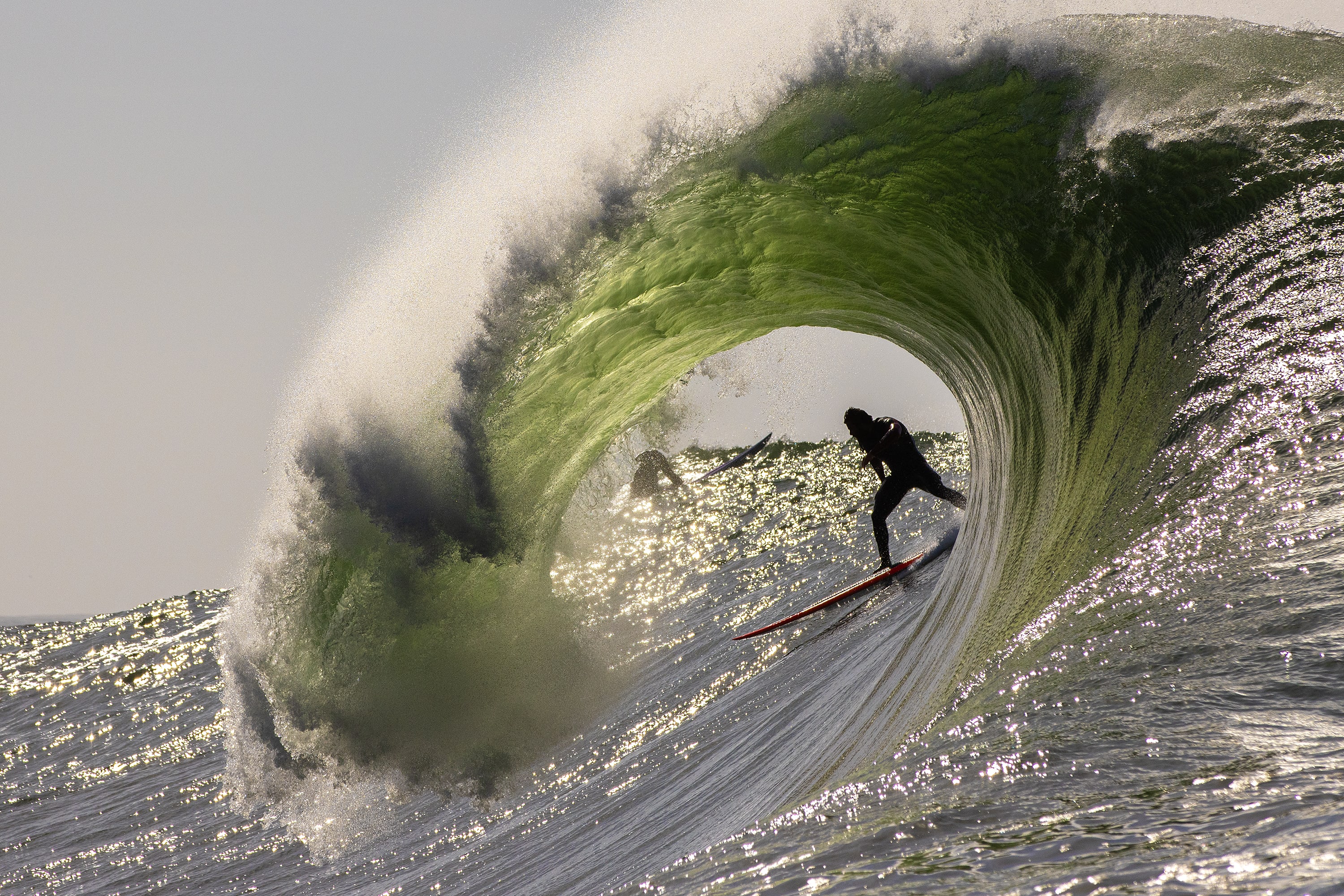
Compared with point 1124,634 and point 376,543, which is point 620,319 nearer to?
point 376,543

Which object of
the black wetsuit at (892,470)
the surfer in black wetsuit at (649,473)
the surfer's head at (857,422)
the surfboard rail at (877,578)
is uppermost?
the surfer in black wetsuit at (649,473)

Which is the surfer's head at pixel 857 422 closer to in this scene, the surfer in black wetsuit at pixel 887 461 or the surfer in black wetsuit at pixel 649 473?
the surfer in black wetsuit at pixel 887 461

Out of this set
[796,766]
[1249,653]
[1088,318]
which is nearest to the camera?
[1249,653]

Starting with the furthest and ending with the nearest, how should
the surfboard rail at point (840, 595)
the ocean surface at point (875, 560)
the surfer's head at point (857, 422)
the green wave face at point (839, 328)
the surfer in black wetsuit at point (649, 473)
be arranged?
the surfer in black wetsuit at point (649, 473) < the surfer's head at point (857, 422) < the surfboard rail at point (840, 595) < the green wave face at point (839, 328) < the ocean surface at point (875, 560)

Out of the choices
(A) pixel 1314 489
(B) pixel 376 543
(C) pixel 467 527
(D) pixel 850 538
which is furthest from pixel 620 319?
(D) pixel 850 538

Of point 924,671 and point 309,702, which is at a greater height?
point 309,702

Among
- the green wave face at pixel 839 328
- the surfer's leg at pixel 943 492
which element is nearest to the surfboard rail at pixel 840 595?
the surfer's leg at pixel 943 492

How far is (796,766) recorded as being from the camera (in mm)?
5094

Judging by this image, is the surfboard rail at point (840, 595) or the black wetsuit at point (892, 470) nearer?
the surfboard rail at point (840, 595)

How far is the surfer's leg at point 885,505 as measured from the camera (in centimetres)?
970

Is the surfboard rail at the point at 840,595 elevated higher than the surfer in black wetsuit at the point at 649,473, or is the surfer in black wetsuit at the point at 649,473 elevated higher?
the surfer in black wetsuit at the point at 649,473

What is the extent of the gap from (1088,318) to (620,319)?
305 centimetres

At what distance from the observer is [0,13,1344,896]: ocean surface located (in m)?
2.53

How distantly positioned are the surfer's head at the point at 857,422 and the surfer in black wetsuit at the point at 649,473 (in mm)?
13207
